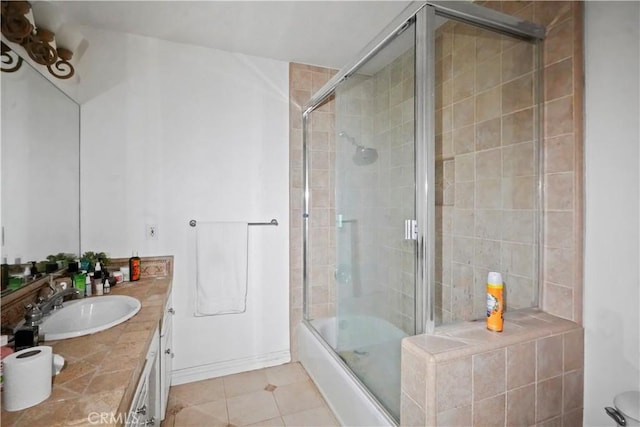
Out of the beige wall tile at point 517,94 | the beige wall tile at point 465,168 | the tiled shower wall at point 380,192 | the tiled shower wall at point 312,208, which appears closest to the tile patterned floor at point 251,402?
the tiled shower wall at point 312,208

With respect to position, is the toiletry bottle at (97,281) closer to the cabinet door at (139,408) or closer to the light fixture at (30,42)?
the cabinet door at (139,408)

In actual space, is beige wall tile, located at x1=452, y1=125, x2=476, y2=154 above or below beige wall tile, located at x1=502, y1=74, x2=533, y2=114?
below

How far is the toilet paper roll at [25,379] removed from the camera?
0.74 m

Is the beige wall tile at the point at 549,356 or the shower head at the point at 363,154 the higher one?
the shower head at the point at 363,154

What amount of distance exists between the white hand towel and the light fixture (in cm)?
122

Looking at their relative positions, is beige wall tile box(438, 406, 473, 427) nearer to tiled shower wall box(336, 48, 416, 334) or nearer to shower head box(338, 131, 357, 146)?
tiled shower wall box(336, 48, 416, 334)

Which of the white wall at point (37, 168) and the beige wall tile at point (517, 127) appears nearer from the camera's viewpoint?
the white wall at point (37, 168)

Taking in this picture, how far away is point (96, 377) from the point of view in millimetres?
887

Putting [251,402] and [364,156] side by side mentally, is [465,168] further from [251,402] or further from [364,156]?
[251,402]

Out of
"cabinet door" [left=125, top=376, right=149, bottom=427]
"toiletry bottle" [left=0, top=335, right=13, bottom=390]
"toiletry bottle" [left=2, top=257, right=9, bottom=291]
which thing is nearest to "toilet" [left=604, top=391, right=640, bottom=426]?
"cabinet door" [left=125, top=376, right=149, bottom=427]

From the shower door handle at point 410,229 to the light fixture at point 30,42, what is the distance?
179cm

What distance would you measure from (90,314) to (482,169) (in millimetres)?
2106

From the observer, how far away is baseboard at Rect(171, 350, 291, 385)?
7.19 ft

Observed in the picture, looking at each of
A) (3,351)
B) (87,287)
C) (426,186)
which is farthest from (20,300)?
(426,186)
